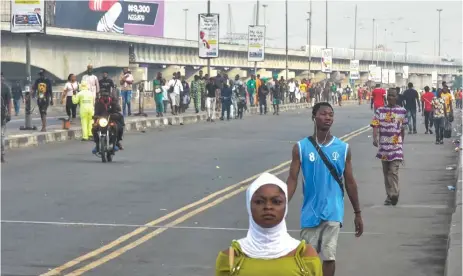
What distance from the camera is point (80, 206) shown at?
16.2m

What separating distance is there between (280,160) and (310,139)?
16.7m

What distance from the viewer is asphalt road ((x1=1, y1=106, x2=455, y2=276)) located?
451 inches

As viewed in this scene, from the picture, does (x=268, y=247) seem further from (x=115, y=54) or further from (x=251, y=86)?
(x=115, y=54)

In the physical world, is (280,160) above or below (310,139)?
below

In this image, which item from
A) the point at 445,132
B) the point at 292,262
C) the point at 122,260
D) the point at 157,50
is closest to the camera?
the point at 292,262

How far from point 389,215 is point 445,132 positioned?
21.3 meters

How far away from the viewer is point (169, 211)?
51.2 ft

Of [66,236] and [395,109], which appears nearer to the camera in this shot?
[66,236]

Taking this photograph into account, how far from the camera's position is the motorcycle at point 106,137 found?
24406mm

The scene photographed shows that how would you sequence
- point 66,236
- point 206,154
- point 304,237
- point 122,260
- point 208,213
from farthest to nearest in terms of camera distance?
→ 1. point 206,154
2. point 208,213
3. point 66,236
4. point 122,260
5. point 304,237

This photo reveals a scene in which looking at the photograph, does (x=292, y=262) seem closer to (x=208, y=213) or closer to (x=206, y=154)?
(x=208, y=213)

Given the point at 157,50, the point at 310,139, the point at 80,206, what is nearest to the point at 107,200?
the point at 80,206

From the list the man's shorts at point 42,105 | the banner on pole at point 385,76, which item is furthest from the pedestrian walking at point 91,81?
the banner on pole at point 385,76

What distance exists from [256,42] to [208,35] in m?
12.4
